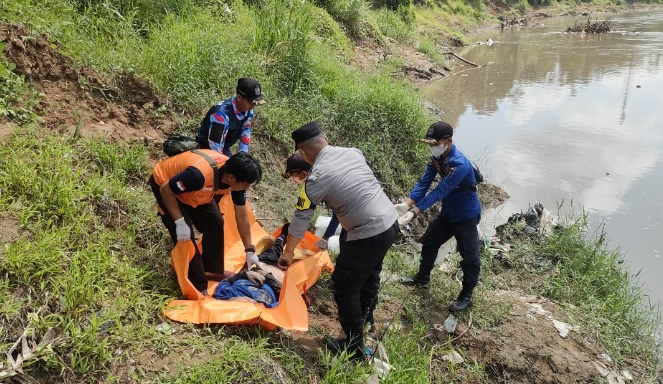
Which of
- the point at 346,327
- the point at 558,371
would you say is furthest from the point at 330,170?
the point at 558,371

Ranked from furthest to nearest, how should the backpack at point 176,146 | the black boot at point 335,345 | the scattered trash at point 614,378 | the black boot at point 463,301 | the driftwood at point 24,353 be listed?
the black boot at point 463,301, the scattered trash at point 614,378, the backpack at point 176,146, the black boot at point 335,345, the driftwood at point 24,353

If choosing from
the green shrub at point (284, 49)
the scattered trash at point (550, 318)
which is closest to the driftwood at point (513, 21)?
the green shrub at point (284, 49)

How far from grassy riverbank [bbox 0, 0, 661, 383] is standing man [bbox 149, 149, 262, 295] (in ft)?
1.07

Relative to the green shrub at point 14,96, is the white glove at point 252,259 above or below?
below

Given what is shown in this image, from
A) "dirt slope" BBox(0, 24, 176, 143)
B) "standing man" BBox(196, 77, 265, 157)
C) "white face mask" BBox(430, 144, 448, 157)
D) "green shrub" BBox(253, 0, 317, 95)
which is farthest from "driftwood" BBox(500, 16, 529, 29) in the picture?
"standing man" BBox(196, 77, 265, 157)

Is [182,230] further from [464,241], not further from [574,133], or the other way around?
[574,133]

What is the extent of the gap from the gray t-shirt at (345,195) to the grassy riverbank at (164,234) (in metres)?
0.84

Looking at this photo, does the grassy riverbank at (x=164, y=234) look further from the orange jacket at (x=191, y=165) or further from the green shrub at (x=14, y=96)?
the orange jacket at (x=191, y=165)

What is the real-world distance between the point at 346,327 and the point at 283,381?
59cm

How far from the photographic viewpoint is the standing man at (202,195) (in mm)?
2938

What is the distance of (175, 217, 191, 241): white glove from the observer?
3.07m

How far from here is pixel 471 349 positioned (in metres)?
3.79

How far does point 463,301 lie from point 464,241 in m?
0.56

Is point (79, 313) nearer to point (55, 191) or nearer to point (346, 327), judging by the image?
point (55, 191)
